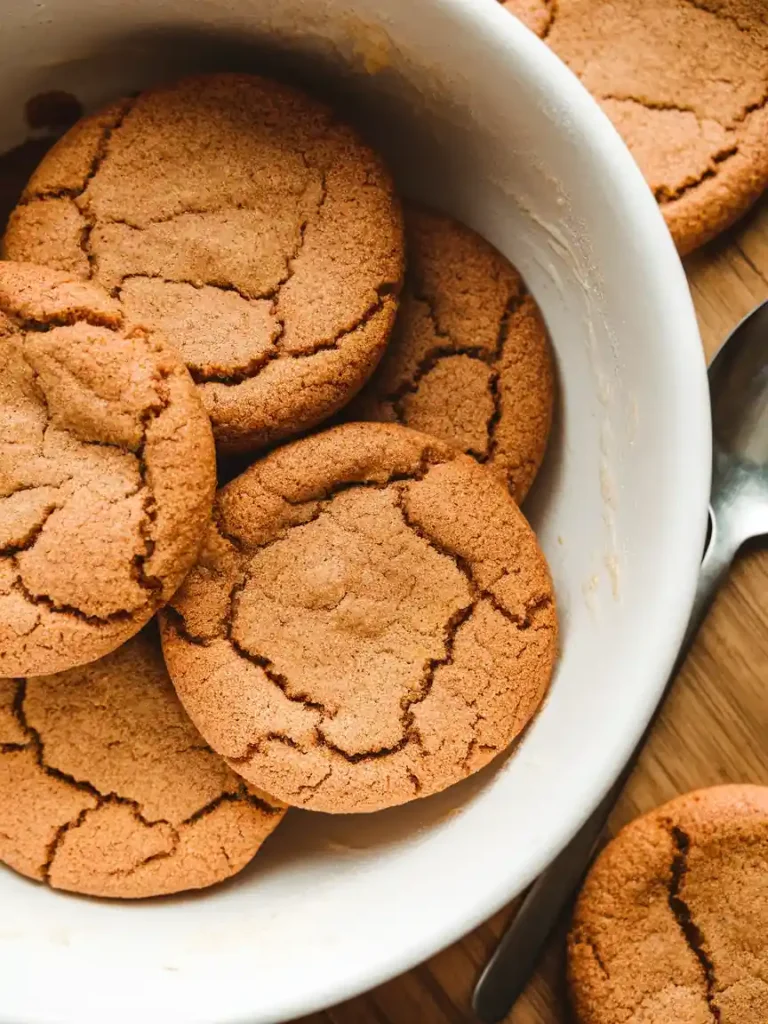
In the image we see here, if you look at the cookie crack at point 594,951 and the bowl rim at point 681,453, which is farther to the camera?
the cookie crack at point 594,951

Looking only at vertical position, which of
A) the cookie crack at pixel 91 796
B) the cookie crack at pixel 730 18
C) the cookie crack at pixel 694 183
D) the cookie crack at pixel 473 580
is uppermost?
the cookie crack at pixel 730 18

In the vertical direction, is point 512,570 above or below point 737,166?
below

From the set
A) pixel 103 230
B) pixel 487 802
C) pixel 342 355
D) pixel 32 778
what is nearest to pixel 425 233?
pixel 342 355

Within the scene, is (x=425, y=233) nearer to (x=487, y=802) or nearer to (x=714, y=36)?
(x=714, y=36)

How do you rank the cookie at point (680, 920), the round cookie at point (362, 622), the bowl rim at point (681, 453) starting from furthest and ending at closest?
the cookie at point (680, 920), the round cookie at point (362, 622), the bowl rim at point (681, 453)

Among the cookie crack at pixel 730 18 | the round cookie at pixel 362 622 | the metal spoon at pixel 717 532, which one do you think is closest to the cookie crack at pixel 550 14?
the cookie crack at pixel 730 18

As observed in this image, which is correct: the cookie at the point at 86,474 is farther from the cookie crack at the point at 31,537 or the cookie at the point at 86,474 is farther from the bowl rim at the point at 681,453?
the bowl rim at the point at 681,453
